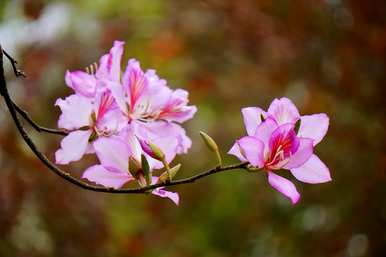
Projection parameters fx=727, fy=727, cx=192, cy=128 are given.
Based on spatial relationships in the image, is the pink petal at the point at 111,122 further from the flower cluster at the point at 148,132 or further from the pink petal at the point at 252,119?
the pink petal at the point at 252,119

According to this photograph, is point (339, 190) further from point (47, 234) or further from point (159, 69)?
point (159, 69)

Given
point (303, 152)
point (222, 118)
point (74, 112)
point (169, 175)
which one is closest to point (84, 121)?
point (74, 112)

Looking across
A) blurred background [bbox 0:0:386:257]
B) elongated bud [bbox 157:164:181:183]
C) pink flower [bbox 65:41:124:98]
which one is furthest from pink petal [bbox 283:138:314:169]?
blurred background [bbox 0:0:386:257]

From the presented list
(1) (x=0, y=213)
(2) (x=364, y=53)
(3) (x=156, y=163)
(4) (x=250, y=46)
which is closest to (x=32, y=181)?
(1) (x=0, y=213)

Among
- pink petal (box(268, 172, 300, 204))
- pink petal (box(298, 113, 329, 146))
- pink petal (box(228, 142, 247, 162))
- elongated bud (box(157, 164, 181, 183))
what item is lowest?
elongated bud (box(157, 164, 181, 183))

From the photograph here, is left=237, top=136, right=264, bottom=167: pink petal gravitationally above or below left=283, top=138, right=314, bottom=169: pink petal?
below

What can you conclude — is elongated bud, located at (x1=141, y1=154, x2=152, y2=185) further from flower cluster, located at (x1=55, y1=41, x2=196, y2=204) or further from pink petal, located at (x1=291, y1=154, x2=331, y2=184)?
Result: pink petal, located at (x1=291, y1=154, x2=331, y2=184)

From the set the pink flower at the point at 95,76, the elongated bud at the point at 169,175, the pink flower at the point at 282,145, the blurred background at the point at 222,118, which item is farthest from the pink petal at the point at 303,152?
the blurred background at the point at 222,118
